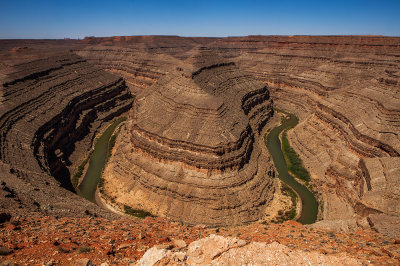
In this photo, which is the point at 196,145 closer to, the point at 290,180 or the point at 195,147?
the point at 195,147

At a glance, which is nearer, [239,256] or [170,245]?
[239,256]

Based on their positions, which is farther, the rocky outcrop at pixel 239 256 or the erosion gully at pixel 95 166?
the erosion gully at pixel 95 166

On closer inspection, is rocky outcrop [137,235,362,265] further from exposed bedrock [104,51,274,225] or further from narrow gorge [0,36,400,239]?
exposed bedrock [104,51,274,225]

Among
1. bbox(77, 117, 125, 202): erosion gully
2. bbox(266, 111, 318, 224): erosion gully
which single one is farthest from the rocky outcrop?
bbox(77, 117, 125, 202): erosion gully

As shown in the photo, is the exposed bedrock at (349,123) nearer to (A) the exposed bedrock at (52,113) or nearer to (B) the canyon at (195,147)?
(B) the canyon at (195,147)

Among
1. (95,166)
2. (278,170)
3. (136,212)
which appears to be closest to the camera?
(136,212)

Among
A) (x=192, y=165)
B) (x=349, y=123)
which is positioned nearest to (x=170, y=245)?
(x=192, y=165)

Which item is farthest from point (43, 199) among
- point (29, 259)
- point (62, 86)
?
point (62, 86)

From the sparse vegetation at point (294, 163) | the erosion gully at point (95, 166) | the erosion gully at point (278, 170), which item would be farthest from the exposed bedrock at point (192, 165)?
the sparse vegetation at point (294, 163)
